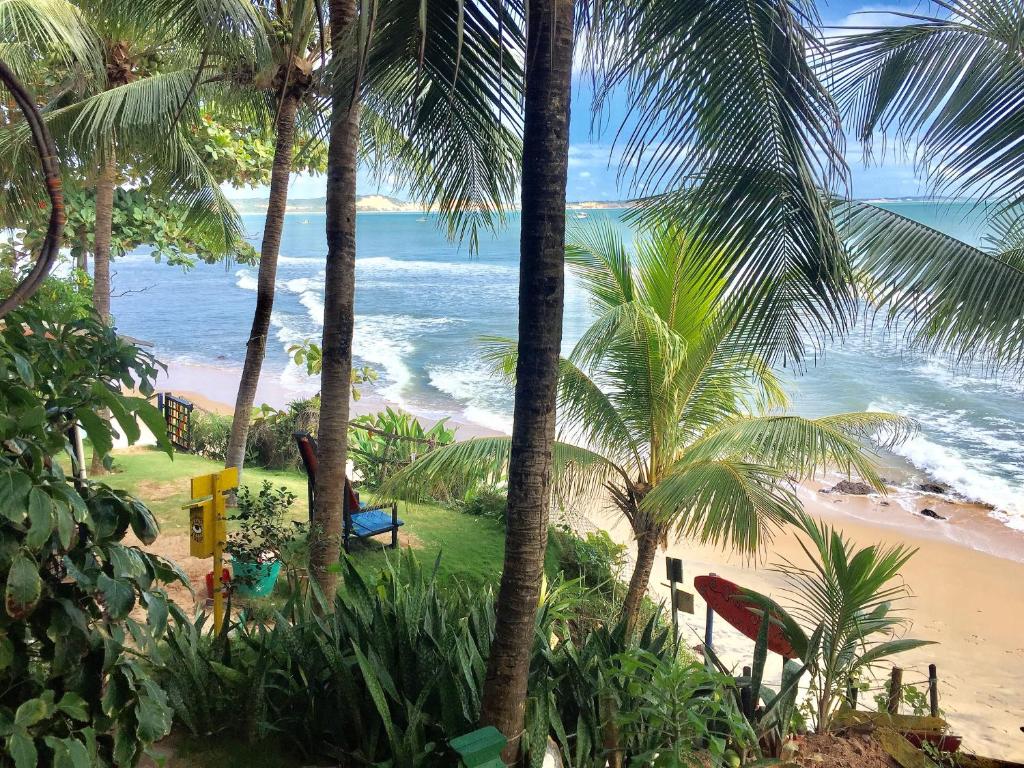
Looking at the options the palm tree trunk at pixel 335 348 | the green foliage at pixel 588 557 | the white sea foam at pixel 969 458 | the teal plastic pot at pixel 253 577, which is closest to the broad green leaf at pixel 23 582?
the palm tree trunk at pixel 335 348

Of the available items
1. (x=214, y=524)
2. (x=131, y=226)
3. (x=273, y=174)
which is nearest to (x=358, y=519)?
(x=214, y=524)

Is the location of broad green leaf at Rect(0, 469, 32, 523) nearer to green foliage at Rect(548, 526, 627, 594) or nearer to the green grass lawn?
the green grass lawn

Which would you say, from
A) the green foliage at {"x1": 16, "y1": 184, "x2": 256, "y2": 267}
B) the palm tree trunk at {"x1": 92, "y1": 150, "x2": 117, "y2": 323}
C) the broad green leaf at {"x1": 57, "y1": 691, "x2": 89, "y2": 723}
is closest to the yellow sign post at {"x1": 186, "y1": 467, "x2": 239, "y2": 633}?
the broad green leaf at {"x1": 57, "y1": 691, "x2": 89, "y2": 723}

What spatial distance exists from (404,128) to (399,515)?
16.7 ft

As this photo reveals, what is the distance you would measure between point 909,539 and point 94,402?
12819 mm

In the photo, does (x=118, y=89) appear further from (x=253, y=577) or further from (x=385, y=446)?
(x=385, y=446)

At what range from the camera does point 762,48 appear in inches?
107

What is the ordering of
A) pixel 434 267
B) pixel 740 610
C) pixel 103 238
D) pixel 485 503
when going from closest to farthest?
1. pixel 740 610
2. pixel 103 238
3. pixel 485 503
4. pixel 434 267

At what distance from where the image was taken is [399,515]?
8211mm

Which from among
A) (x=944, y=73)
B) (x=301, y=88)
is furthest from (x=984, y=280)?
(x=301, y=88)

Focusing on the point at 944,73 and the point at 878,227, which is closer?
the point at 878,227

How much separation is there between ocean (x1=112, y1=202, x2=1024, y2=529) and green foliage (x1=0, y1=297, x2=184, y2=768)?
2.37 metres

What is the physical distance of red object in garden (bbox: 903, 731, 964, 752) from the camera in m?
3.75

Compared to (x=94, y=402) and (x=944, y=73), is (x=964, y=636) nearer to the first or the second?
(x=944, y=73)
